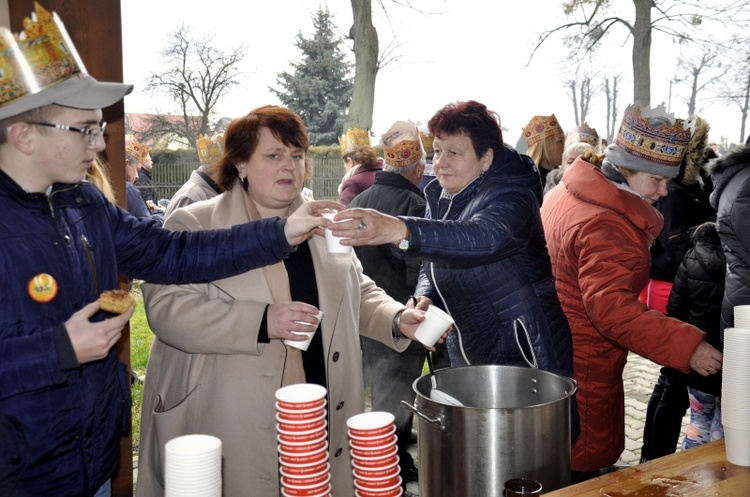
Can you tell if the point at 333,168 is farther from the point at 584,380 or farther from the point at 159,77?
the point at 584,380

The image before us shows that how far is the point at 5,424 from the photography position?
1.48 metres

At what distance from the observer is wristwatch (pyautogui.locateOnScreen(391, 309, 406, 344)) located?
2664 millimetres

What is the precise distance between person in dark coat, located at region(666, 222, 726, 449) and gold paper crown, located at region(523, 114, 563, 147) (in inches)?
115

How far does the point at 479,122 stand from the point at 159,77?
1519 centimetres

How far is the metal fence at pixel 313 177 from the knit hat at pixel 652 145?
13.1 meters

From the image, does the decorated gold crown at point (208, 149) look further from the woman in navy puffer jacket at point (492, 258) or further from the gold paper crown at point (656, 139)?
the gold paper crown at point (656, 139)

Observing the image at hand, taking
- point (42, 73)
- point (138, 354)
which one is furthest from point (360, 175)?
point (42, 73)

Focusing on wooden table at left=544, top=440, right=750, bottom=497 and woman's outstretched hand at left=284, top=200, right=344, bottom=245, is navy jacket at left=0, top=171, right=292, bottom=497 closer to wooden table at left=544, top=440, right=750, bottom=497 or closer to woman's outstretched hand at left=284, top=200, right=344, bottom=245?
woman's outstretched hand at left=284, top=200, right=344, bottom=245

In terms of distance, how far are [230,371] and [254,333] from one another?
0.23 m

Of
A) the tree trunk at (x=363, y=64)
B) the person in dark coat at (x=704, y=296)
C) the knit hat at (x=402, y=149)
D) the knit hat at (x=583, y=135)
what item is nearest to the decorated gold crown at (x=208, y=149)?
the knit hat at (x=402, y=149)

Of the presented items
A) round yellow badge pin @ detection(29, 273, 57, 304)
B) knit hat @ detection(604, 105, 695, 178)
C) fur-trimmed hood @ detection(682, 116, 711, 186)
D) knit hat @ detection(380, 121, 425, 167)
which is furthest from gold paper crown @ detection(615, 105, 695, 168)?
round yellow badge pin @ detection(29, 273, 57, 304)

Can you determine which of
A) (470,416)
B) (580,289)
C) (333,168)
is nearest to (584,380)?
(580,289)

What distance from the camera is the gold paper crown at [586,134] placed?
6.78 metres

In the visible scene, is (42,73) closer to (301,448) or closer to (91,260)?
(91,260)
